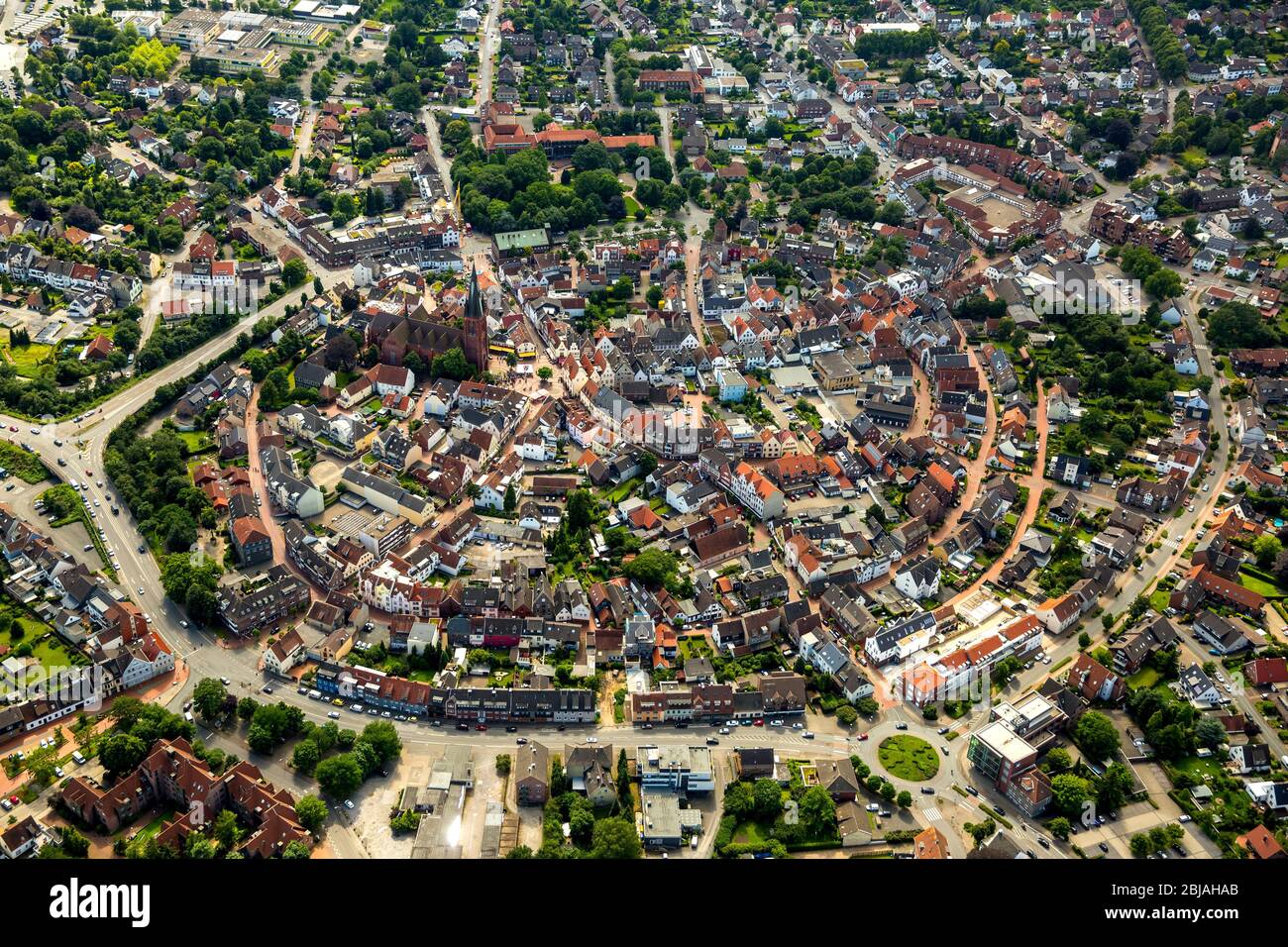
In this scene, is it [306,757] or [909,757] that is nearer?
[306,757]

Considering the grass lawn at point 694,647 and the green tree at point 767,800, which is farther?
the grass lawn at point 694,647

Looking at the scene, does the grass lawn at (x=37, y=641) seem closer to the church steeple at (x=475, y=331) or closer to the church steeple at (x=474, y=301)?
the church steeple at (x=475, y=331)

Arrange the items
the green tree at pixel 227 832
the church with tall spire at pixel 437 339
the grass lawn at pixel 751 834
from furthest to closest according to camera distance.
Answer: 1. the church with tall spire at pixel 437 339
2. the grass lawn at pixel 751 834
3. the green tree at pixel 227 832

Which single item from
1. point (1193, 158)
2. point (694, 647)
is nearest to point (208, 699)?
point (694, 647)

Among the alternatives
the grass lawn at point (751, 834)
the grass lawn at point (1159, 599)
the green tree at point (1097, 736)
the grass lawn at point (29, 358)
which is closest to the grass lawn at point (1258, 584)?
the grass lawn at point (1159, 599)

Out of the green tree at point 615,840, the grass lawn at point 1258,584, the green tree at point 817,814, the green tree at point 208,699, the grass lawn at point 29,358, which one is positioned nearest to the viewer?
the green tree at point 615,840

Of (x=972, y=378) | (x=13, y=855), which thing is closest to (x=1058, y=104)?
(x=972, y=378)

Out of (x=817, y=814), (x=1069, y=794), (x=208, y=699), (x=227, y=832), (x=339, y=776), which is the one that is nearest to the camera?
(x=227, y=832)

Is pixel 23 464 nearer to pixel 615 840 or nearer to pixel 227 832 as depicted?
pixel 227 832

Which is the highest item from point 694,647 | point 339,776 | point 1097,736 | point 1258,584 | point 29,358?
Result: point 1097,736
